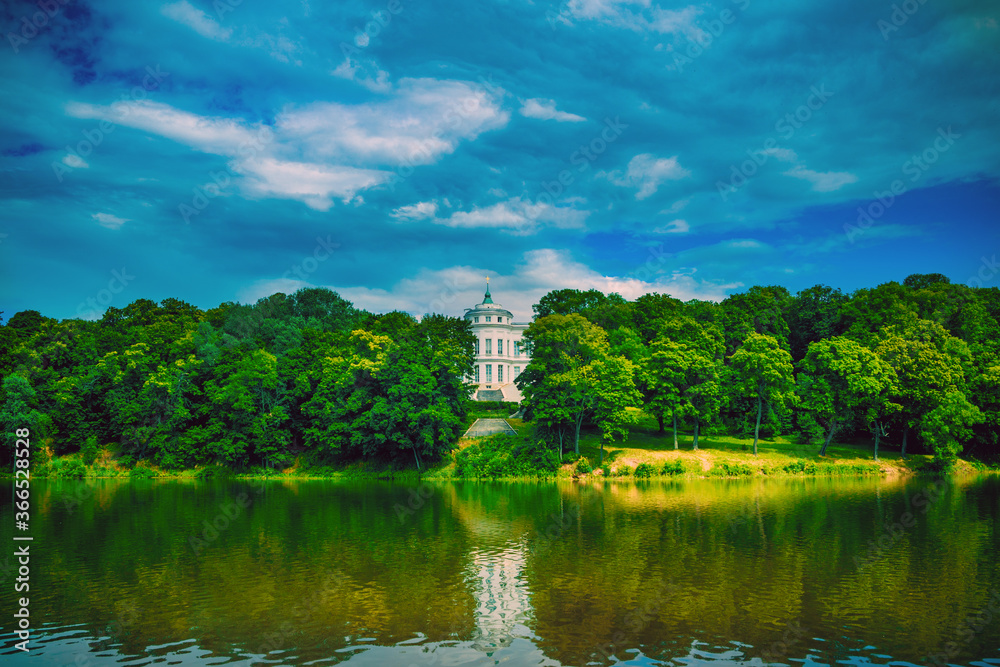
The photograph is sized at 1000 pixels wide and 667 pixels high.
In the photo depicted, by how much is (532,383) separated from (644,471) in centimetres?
1197

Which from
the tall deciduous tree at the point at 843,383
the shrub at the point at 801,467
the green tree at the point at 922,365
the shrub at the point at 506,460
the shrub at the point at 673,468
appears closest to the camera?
the shrub at the point at 673,468

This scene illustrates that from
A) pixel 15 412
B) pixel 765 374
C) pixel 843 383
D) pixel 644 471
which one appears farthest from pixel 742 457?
pixel 15 412

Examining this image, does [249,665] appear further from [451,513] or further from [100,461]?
[100,461]

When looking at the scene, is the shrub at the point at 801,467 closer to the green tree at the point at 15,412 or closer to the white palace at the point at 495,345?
the white palace at the point at 495,345

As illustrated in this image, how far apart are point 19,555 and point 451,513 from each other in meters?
18.4

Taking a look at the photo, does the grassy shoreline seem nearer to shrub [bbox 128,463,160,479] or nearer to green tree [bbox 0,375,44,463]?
shrub [bbox 128,463,160,479]

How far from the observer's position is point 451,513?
34656 mm

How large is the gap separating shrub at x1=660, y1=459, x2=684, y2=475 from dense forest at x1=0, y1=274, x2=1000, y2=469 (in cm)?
411

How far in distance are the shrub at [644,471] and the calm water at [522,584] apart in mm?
14073

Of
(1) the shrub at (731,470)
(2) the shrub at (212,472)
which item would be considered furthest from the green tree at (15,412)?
(1) the shrub at (731,470)

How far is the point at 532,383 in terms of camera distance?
56344mm

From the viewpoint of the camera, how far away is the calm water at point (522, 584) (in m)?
15.0

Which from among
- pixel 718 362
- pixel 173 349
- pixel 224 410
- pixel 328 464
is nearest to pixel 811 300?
pixel 718 362

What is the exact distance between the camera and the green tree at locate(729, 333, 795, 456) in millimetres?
54781
